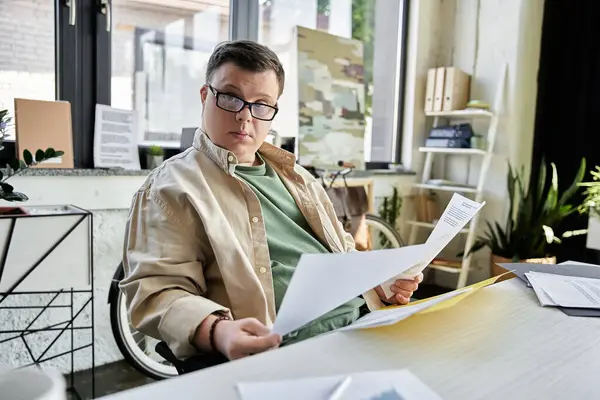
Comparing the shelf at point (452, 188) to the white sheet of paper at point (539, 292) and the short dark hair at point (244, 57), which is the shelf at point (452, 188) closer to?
the white sheet of paper at point (539, 292)

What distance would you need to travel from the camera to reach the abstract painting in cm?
276

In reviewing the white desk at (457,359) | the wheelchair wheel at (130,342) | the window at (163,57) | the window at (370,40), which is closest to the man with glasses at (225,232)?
the white desk at (457,359)

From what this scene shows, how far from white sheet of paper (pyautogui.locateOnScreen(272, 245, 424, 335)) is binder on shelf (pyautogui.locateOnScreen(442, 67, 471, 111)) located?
296 cm

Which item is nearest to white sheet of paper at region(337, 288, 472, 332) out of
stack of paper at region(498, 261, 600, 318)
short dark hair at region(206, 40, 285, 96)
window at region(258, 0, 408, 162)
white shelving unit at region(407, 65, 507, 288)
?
stack of paper at region(498, 261, 600, 318)

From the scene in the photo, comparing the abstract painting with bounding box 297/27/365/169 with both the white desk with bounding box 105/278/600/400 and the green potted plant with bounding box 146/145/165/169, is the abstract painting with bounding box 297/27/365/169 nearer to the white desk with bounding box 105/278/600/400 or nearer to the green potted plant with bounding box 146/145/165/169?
the green potted plant with bounding box 146/145/165/169

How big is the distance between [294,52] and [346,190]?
86 centimetres

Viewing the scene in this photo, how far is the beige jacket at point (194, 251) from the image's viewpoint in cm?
81

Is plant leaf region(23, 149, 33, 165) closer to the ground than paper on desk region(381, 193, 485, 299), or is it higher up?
higher up

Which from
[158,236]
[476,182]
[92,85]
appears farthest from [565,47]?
[158,236]

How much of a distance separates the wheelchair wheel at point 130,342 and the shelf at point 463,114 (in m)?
2.34

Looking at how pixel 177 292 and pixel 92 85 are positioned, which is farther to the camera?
pixel 92 85

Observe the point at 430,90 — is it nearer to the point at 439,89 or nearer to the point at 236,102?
the point at 439,89

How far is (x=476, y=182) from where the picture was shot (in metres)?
3.43

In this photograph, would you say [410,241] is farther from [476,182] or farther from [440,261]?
[476,182]
